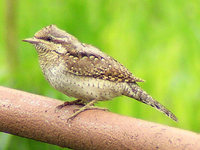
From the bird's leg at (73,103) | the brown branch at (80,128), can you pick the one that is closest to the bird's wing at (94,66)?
the bird's leg at (73,103)

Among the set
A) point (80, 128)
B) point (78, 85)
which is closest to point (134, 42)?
point (78, 85)

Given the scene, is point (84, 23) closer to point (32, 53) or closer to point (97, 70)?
point (32, 53)

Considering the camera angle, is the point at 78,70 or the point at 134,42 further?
the point at 134,42

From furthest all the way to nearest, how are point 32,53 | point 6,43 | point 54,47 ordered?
1. point 32,53
2. point 6,43
3. point 54,47

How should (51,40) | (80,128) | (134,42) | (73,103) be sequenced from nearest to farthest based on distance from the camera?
(80,128), (51,40), (73,103), (134,42)

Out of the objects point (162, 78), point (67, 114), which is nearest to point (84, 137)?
point (67, 114)

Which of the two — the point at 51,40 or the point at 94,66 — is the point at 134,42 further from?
the point at 51,40
